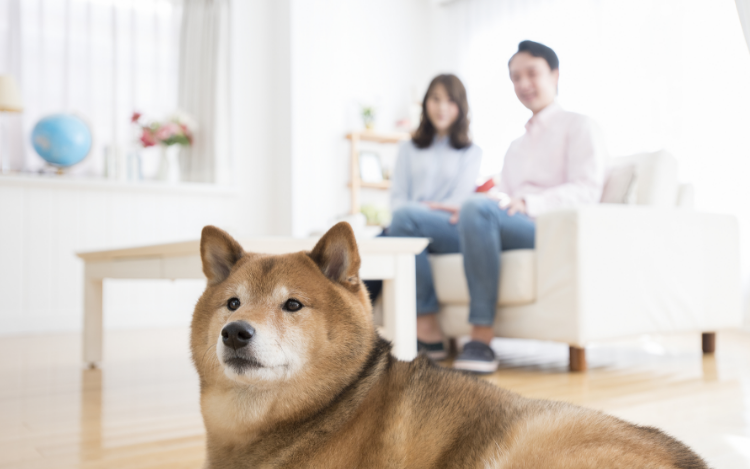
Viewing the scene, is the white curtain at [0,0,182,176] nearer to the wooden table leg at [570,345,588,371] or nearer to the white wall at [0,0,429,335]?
the white wall at [0,0,429,335]

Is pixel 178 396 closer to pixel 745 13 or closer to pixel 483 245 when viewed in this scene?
pixel 483 245

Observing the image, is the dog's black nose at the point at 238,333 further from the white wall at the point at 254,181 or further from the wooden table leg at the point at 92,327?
the white wall at the point at 254,181

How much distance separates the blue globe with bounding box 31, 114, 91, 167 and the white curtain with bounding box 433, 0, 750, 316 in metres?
3.53

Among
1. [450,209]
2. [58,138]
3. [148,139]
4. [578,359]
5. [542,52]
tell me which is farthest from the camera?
[148,139]

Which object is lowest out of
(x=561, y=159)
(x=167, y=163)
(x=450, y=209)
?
(x=450, y=209)

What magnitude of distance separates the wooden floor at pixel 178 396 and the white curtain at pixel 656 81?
129 cm

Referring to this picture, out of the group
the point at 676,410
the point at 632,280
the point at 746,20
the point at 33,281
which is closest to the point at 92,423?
the point at 676,410

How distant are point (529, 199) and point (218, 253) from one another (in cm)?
174

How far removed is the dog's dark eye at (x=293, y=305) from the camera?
1.01m

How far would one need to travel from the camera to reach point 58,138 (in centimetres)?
442

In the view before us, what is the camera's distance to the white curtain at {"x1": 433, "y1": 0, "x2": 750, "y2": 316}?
3.96m

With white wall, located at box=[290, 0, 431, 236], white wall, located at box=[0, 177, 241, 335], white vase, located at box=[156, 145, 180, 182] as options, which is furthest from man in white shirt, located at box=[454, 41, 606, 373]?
white vase, located at box=[156, 145, 180, 182]

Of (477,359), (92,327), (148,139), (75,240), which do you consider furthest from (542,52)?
(75,240)

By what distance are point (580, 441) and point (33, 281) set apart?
460cm
